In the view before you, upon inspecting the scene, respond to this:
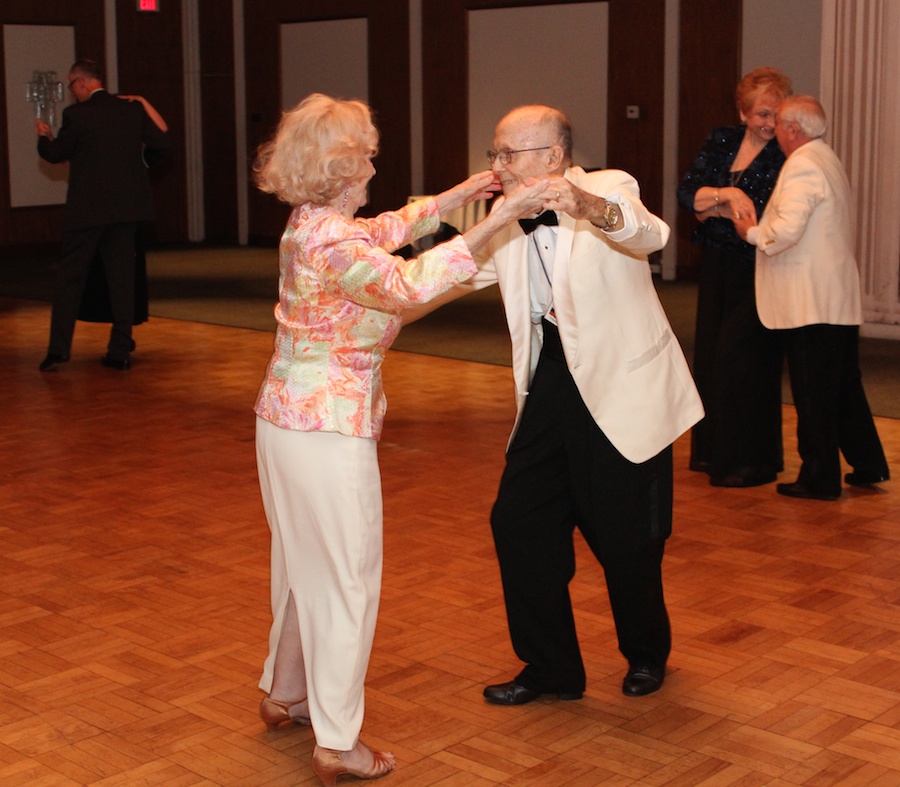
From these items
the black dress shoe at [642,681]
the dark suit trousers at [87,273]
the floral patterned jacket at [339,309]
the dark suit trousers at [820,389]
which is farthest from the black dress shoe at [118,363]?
the floral patterned jacket at [339,309]

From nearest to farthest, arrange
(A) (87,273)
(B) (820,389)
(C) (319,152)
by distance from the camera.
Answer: (C) (319,152) < (B) (820,389) < (A) (87,273)

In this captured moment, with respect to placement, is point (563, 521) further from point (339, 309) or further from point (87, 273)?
point (87, 273)

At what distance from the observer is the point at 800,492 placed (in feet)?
16.7

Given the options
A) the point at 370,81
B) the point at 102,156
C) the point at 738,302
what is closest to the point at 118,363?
the point at 102,156

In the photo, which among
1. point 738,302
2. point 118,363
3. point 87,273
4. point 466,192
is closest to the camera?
point 466,192

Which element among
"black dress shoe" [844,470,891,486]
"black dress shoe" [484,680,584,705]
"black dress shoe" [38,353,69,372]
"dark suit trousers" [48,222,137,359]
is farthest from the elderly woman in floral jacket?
"black dress shoe" [38,353,69,372]

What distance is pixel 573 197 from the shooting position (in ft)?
8.58

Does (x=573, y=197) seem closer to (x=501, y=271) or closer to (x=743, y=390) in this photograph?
(x=501, y=271)

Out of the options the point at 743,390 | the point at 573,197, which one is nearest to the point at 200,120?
the point at 743,390

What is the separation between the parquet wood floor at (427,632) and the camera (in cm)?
294

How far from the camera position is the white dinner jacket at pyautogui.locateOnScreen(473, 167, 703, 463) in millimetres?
2967

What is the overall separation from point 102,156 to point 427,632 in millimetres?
4604

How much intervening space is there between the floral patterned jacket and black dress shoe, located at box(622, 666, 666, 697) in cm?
97

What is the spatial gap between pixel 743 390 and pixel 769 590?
127 cm
